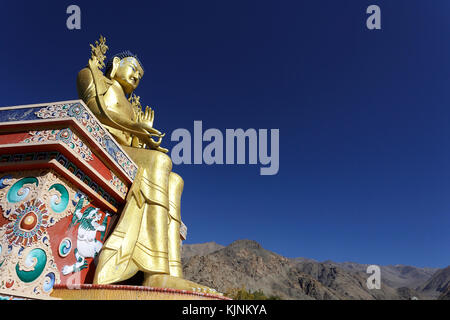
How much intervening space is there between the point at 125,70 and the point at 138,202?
3.47m

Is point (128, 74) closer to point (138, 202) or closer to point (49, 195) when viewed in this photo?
point (138, 202)

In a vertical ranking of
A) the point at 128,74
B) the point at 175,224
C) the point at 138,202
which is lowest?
the point at 175,224

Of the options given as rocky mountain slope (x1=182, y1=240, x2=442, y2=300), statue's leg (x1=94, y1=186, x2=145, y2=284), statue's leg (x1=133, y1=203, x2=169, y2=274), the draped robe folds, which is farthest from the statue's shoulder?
rocky mountain slope (x1=182, y1=240, x2=442, y2=300)

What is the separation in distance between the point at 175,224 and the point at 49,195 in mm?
2342

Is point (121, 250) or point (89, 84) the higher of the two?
point (89, 84)

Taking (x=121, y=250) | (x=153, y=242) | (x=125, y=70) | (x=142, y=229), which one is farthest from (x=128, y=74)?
(x=121, y=250)

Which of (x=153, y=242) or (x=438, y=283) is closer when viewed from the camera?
(x=153, y=242)

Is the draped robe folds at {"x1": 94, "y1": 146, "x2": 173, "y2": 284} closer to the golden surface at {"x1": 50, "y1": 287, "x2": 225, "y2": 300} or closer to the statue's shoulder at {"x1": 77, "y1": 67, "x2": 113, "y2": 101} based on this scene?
the golden surface at {"x1": 50, "y1": 287, "x2": 225, "y2": 300}

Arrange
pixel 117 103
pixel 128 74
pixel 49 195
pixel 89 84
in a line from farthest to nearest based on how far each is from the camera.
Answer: pixel 128 74
pixel 117 103
pixel 89 84
pixel 49 195

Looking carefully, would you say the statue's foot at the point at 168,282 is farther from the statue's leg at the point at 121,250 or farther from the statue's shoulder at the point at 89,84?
the statue's shoulder at the point at 89,84

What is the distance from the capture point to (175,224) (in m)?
5.62

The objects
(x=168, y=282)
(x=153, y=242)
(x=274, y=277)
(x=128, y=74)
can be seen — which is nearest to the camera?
(x=168, y=282)
